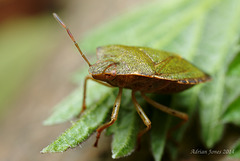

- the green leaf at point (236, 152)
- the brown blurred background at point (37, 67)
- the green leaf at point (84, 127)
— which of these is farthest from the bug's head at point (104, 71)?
the green leaf at point (236, 152)

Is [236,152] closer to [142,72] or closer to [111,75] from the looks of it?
[142,72]

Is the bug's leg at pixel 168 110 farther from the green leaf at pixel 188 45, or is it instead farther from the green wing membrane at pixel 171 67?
the green wing membrane at pixel 171 67

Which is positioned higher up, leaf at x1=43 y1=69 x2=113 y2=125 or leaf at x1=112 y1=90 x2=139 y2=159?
leaf at x1=43 y1=69 x2=113 y2=125

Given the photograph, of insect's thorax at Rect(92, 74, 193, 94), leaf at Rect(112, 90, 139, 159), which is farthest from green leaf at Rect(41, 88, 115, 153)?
insect's thorax at Rect(92, 74, 193, 94)

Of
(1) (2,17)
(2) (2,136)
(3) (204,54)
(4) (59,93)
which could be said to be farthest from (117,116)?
(1) (2,17)

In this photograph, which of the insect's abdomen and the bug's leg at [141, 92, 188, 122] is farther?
the bug's leg at [141, 92, 188, 122]

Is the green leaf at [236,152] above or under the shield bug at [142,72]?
under

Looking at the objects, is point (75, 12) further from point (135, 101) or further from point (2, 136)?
point (135, 101)

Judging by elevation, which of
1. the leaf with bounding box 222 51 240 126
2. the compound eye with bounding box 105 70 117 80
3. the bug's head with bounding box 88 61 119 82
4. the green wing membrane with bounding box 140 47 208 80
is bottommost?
the leaf with bounding box 222 51 240 126

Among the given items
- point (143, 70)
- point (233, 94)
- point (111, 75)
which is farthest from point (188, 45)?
point (111, 75)

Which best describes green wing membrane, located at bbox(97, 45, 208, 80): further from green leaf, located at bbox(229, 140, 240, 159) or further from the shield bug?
green leaf, located at bbox(229, 140, 240, 159)
